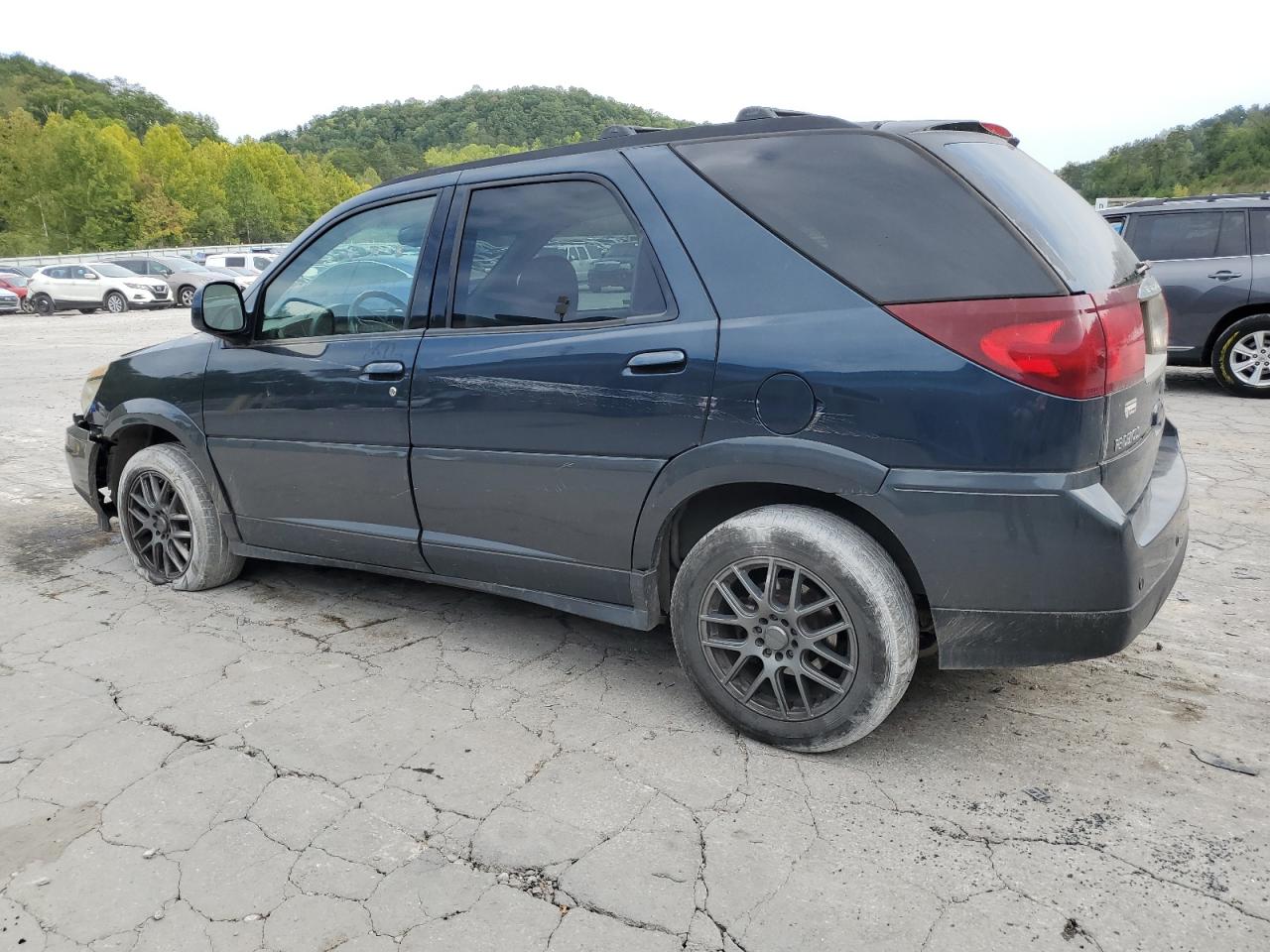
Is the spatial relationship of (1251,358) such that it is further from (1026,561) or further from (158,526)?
(158,526)

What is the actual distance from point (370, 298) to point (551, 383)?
3.38ft

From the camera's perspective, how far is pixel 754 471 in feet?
8.64

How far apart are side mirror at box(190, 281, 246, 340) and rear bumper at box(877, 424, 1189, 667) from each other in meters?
2.72

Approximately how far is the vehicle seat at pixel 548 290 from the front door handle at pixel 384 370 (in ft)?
1.70

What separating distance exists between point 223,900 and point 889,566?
1.87m

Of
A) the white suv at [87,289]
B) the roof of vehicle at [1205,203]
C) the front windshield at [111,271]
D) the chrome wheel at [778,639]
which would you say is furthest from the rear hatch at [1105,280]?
the front windshield at [111,271]

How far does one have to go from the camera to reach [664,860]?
2.29 m

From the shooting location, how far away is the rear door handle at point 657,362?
2734 millimetres

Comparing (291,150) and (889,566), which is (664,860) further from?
(291,150)

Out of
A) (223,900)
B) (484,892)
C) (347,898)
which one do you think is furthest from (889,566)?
(223,900)

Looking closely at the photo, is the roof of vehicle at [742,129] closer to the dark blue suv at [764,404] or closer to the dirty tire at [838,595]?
the dark blue suv at [764,404]

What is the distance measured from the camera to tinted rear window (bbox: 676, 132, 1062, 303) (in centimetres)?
239

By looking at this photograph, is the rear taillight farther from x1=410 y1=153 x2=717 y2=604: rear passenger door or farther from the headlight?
the headlight

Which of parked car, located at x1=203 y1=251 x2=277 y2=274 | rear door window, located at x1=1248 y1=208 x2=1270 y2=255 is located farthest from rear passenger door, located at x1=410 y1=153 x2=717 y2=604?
parked car, located at x1=203 y1=251 x2=277 y2=274
